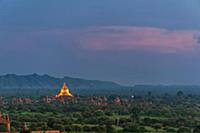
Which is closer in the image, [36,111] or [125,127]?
[125,127]

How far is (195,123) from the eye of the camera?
82.2 meters

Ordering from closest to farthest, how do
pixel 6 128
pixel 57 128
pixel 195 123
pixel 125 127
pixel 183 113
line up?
pixel 6 128 < pixel 57 128 < pixel 125 127 < pixel 195 123 < pixel 183 113

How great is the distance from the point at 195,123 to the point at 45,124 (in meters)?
21.6

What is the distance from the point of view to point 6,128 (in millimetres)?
58750

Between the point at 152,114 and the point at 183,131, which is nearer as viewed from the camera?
Result: the point at 183,131

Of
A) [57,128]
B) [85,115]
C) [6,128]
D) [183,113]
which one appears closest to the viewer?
[6,128]

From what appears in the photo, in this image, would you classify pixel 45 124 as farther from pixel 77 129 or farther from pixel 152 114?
pixel 152 114

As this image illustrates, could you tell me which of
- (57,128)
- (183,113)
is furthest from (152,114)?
(57,128)

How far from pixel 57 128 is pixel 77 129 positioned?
2.45m

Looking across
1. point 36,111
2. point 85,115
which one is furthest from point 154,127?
point 36,111

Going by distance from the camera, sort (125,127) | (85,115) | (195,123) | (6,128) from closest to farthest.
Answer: (6,128) < (125,127) < (195,123) < (85,115)

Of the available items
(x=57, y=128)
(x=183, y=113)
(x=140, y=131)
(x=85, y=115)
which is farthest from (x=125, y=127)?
(x=183, y=113)

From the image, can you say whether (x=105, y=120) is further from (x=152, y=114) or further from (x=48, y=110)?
(x=48, y=110)

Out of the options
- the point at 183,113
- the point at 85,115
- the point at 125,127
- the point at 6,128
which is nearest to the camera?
the point at 6,128
